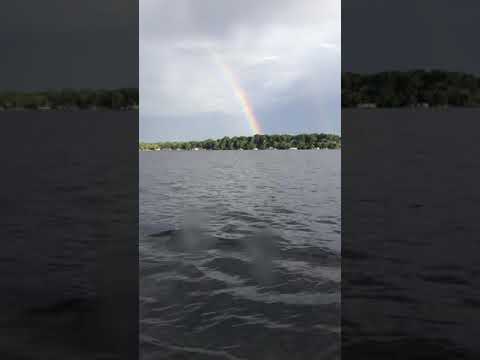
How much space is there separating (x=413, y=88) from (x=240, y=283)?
5667 cm

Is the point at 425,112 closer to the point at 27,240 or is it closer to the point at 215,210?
the point at 215,210

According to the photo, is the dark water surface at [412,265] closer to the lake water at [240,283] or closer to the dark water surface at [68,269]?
the lake water at [240,283]

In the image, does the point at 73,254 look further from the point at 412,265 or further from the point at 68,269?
the point at 412,265

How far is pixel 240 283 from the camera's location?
7984 mm

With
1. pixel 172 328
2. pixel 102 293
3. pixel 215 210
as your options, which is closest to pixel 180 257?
pixel 102 293

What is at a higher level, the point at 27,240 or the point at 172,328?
the point at 27,240

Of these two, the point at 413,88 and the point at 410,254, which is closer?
the point at 410,254

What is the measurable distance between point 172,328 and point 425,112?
244 feet

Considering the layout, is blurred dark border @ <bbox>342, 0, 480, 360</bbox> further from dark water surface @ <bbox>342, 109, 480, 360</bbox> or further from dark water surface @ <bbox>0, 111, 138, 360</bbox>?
dark water surface @ <bbox>0, 111, 138, 360</bbox>

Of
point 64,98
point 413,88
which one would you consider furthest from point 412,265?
point 413,88

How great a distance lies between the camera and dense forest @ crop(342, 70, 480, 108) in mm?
50656

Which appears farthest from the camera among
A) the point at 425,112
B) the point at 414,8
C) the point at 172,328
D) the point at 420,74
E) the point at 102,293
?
the point at 425,112

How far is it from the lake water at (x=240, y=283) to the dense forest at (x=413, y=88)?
36.6 meters

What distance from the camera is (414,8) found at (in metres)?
46.2
